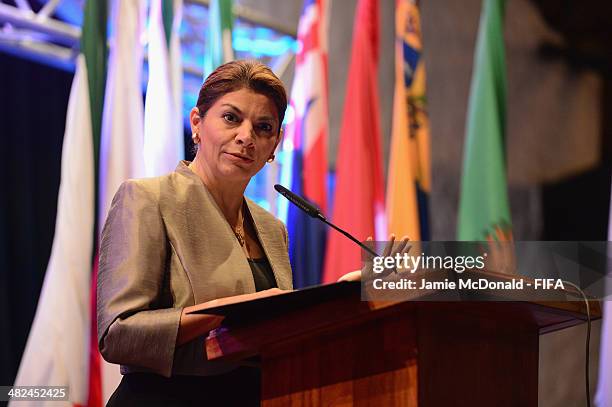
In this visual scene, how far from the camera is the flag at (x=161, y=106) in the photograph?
2.52 meters

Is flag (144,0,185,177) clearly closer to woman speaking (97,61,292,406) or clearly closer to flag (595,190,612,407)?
woman speaking (97,61,292,406)

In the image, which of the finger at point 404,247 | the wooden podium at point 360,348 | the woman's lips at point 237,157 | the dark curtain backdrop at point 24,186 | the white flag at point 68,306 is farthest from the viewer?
the dark curtain backdrop at point 24,186

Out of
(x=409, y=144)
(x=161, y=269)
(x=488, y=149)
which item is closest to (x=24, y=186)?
Answer: (x=409, y=144)

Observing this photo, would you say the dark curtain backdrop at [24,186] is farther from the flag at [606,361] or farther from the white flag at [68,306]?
the flag at [606,361]

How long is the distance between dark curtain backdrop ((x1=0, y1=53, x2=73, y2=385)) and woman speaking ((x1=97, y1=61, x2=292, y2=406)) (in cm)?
172

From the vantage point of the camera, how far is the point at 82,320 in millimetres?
2475

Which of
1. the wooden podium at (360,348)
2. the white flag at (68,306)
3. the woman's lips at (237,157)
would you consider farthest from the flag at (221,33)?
A: the wooden podium at (360,348)

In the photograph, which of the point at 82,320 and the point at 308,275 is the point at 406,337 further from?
the point at 308,275

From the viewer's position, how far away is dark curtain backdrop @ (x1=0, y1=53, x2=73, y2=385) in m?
2.96

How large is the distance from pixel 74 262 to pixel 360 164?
128cm

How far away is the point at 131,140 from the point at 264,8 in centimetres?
143

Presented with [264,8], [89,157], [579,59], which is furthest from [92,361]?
[579,59]

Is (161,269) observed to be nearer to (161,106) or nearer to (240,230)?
(240,230)

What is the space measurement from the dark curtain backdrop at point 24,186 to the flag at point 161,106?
32.5 inches
